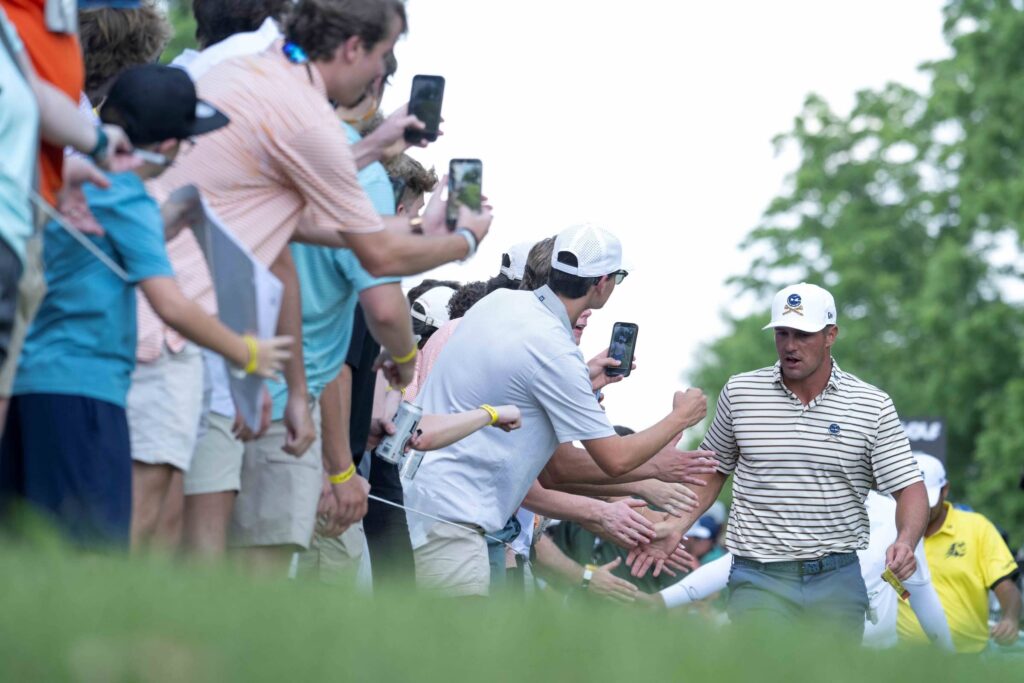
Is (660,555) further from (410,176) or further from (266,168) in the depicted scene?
(266,168)

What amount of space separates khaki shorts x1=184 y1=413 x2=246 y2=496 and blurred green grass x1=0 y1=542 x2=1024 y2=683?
223cm

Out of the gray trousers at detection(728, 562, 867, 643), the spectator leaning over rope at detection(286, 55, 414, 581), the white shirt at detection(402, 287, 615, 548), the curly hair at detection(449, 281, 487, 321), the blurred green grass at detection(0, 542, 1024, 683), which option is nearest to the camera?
the blurred green grass at detection(0, 542, 1024, 683)

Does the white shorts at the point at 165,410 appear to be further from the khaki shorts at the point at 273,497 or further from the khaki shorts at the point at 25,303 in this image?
the khaki shorts at the point at 25,303

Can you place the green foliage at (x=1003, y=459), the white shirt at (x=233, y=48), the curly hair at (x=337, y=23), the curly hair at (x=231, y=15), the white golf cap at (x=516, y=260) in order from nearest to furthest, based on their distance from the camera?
the curly hair at (x=337, y=23), the white shirt at (x=233, y=48), the curly hair at (x=231, y=15), the white golf cap at (x=516, y=260), the green foliage at (x=1003, y=459)

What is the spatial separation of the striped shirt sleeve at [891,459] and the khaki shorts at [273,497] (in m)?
4.50

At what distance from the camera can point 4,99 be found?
377 cm

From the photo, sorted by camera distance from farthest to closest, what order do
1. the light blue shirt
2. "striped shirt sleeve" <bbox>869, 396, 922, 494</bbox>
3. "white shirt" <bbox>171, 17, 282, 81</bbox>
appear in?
"striped shirt sleeve" <bbox>869, 396, 922, 494</bbox>
"white shirt" <bbox>171, 17, 282, 81</bbox>
the light blue shirt

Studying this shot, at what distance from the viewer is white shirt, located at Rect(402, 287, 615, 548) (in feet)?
22.8

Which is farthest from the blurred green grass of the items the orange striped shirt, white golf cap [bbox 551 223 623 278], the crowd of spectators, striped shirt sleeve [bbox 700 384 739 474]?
striped shirt sleeve [bbox 700 384 739 474]

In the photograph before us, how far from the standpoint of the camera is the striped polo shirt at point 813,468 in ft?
29.3

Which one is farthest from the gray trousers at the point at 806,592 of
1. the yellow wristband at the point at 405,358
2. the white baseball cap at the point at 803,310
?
the yellow wristband at the point at 405,358

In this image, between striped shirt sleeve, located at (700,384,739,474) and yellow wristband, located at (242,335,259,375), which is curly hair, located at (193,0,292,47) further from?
striped shirt sleeve, located at (700,384,739,474)

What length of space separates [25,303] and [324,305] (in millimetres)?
1682

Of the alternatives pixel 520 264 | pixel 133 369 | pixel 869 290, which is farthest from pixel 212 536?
pixel 869 290
